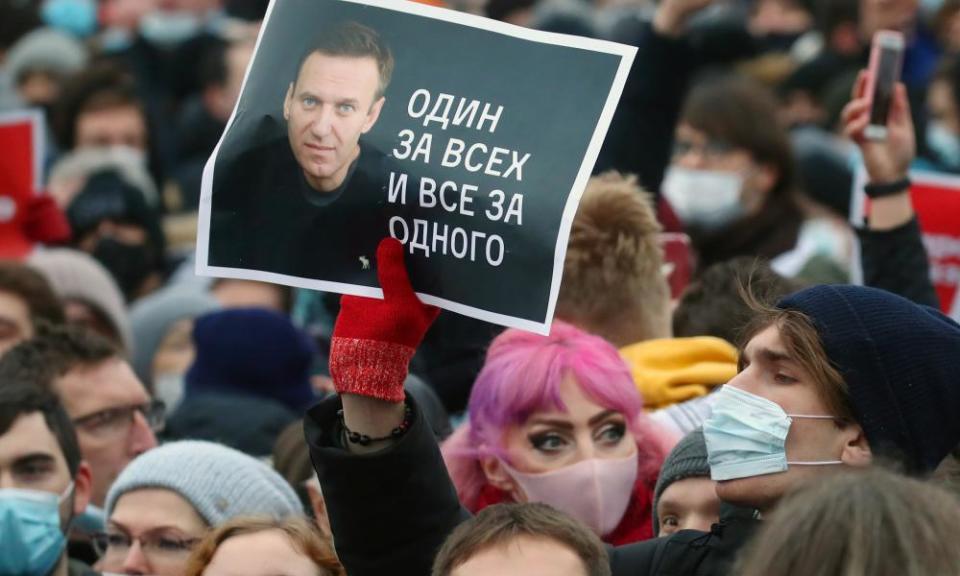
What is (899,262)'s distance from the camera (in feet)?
16.9

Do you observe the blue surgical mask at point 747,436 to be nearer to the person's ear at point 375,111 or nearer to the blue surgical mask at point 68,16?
the person's ear at point 375,111

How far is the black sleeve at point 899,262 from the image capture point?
510 centimetres

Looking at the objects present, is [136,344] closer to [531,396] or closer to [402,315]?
[531,396]

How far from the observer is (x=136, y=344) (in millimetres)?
8211

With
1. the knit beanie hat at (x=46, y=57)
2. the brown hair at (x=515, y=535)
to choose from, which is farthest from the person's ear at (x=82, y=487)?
the knit beanie hat at (x=46, y=57)

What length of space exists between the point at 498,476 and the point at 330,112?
131 cm

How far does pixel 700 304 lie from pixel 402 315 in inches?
81.4

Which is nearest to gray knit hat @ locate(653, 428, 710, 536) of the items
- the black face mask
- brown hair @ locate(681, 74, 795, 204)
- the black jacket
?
the black jacket

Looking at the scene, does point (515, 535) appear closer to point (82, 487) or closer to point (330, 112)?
point (330, 112)

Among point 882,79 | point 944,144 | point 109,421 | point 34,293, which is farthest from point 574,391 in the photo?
point 944,144

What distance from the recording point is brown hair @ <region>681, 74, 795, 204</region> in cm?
740

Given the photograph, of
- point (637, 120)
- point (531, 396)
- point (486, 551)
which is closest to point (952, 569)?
point (486, 551)

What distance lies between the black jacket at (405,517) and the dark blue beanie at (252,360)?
10.6 ft

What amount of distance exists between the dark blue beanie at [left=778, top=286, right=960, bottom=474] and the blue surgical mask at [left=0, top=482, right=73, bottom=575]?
87.4 inches
